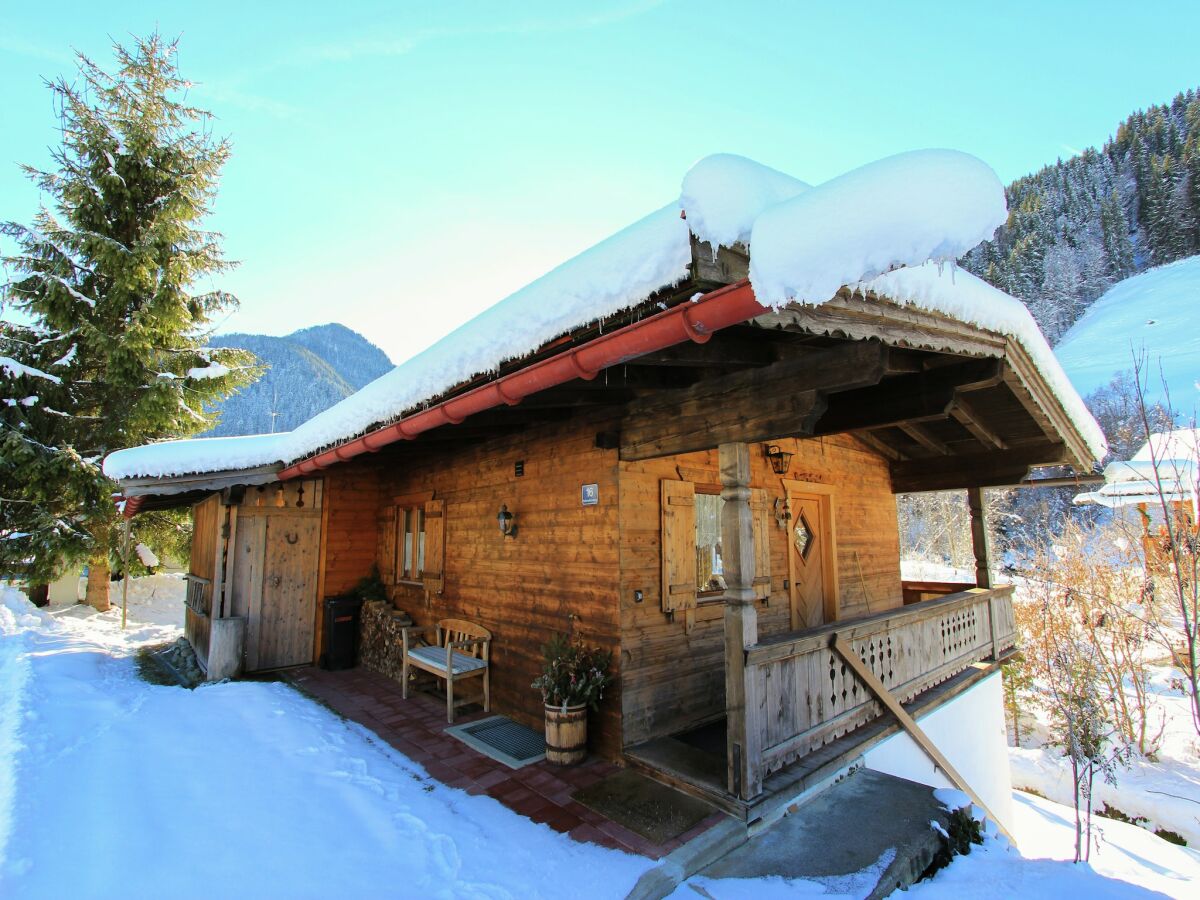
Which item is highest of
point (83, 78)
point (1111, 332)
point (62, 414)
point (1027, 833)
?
point (1111, 332)

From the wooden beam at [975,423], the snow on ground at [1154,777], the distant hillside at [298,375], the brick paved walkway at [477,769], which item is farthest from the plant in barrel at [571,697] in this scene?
the distant hillside at [298,375]

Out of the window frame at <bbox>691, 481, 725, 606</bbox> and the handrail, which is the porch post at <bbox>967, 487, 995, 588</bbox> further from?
the window frame at <bbox>691, 481, 725, 606</bbox>

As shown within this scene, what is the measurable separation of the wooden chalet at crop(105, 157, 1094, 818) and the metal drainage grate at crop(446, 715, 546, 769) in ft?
0.64

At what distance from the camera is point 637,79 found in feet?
21.4

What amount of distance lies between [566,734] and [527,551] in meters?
1.65

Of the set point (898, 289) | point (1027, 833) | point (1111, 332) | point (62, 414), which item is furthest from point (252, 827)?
point (1111, 332)

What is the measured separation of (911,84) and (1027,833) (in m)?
9.89

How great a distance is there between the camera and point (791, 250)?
154cm

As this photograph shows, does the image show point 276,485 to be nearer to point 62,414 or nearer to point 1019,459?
point 62,414

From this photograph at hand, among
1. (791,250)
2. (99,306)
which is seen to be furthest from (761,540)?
(99,306)

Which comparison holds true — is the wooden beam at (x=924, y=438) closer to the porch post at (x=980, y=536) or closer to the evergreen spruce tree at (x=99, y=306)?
the porch post at (x=980, y=536)

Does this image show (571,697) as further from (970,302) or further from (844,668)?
(970,302)

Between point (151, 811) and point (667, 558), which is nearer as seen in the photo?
point (151, 811)

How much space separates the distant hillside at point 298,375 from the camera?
56.1 meters
